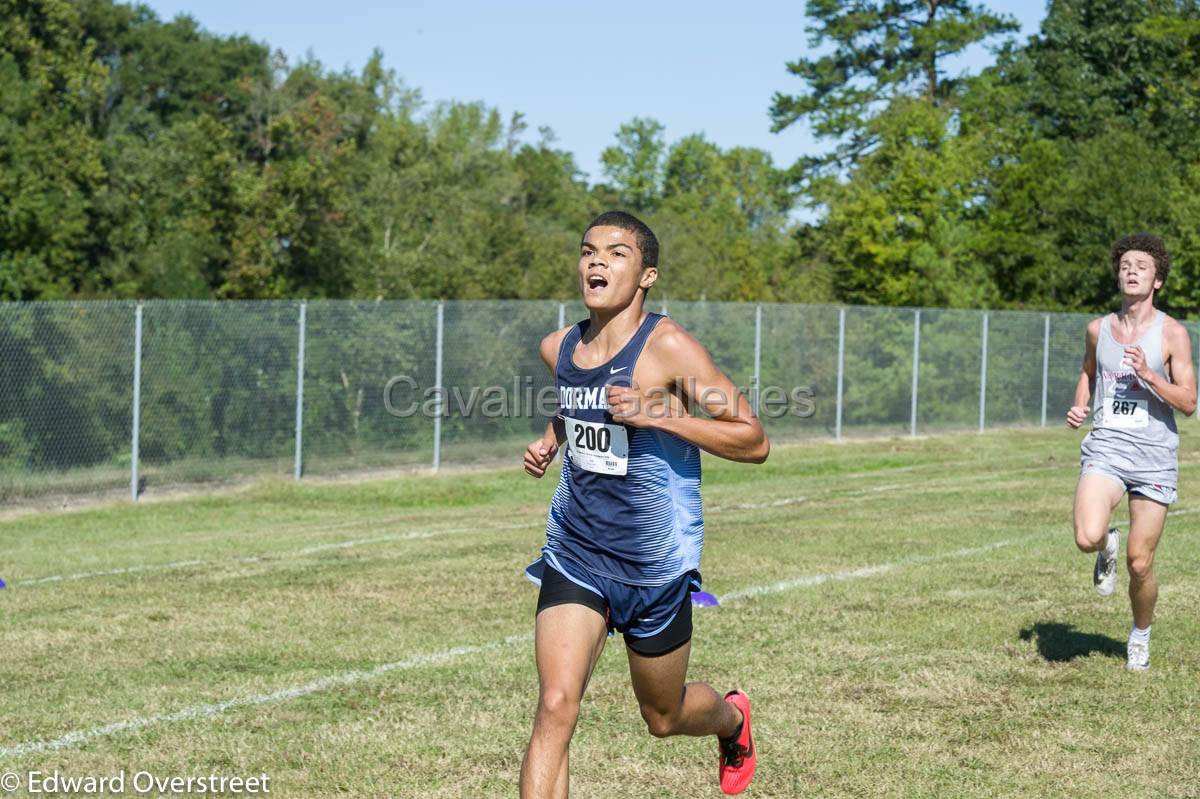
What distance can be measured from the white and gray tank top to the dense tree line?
2017 centimetres

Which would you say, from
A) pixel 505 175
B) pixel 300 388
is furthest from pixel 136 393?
pixel 505 175

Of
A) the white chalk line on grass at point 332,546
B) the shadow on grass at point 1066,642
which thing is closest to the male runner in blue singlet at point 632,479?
the shadow on grass at point 1066,642

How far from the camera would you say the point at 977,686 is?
24.3ft

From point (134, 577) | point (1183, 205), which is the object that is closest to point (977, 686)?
point (134, 577)

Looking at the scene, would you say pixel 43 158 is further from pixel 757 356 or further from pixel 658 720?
pixel 658 720

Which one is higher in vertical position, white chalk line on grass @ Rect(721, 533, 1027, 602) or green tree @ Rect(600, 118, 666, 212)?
green tree @ Rect(600, 118, 666, 212)

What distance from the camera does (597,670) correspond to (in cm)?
779

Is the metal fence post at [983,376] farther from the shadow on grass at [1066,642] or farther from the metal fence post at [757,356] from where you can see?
the shadow on grass at [1066,642]

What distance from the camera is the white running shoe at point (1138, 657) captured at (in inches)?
305

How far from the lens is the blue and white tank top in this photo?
496cm

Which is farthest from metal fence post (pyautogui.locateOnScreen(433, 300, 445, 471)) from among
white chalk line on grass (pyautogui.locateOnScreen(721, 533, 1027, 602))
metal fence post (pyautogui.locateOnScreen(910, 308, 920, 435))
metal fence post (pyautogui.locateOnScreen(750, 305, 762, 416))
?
metal fence post (pyautogui.locateOnScreen(910, 308, 920, 435))

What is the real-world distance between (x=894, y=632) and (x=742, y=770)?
3.40 metres

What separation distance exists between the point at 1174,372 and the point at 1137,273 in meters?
0.59

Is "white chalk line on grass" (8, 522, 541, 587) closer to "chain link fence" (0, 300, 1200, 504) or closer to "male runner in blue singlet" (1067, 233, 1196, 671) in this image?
"chain link fence" (0, 300, 1200, 504)
